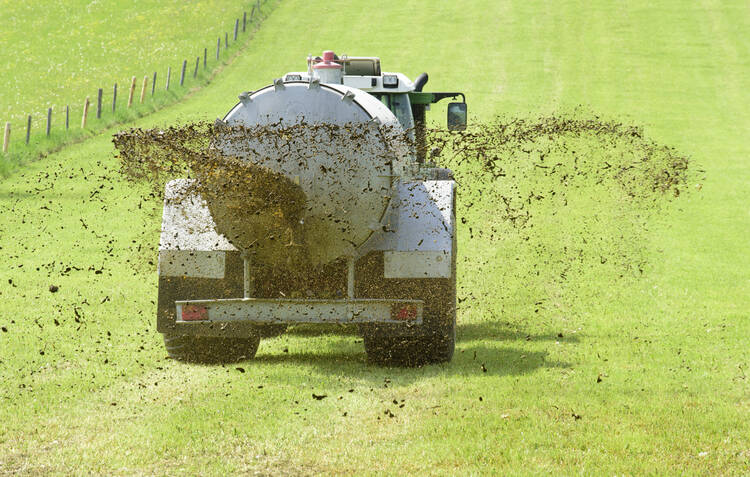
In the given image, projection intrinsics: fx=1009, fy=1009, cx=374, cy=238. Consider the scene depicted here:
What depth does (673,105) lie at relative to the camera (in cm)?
3431

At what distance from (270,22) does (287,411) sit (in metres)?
43.0

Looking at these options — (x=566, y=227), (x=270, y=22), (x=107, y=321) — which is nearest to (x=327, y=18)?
(x=270, y=22)

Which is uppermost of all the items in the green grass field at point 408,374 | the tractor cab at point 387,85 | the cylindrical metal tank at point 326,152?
the tractor cab at point 387,85

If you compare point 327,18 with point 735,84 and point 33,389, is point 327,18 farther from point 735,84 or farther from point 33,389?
point 33,389

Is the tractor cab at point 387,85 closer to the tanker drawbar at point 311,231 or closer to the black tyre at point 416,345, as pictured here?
the tanker drawbar at point 311,231

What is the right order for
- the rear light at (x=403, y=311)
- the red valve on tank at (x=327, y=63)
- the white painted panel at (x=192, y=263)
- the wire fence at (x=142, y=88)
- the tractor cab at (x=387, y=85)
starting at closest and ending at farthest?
the rear light at (x=403, y=311) < the white painted panel at (x=192, y=263) < the red valve on tank at (x=327, y=63) < the tractor cab at (x=387, y=85) < the wire fence at (x=142, y=88)

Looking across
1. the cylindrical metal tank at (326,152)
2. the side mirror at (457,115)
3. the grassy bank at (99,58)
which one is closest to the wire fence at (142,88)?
the grassy bank at (99,58)

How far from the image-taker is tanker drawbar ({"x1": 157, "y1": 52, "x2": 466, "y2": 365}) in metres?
8.12

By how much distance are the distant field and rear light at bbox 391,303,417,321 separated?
86.0ft

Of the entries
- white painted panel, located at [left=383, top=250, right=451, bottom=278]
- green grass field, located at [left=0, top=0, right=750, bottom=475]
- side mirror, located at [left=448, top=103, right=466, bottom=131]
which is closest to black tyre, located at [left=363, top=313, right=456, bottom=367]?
green grass field, located at [left=0, top=0, right=750, bottom=475]

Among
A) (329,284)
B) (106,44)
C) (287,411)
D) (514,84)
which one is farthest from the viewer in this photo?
(106,44)

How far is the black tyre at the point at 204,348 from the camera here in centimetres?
934

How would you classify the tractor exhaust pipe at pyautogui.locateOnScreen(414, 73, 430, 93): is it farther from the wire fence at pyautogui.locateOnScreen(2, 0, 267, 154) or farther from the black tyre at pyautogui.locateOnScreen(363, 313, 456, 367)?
the wire fence at pyautogui.locateOnScreen(2, 0, 267, 154)

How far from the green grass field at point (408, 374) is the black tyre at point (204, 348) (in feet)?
0.88
